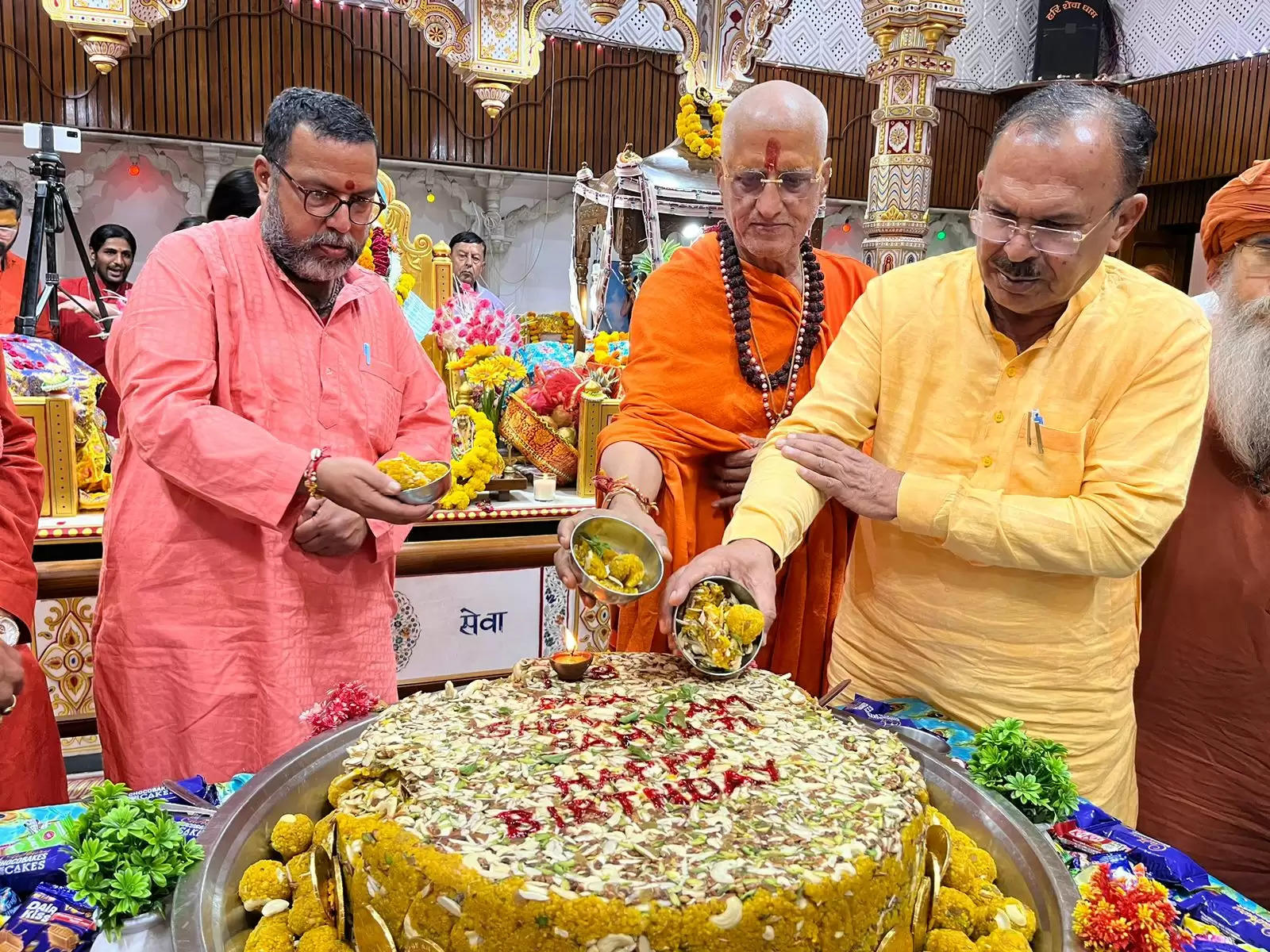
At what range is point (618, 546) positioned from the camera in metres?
1.47

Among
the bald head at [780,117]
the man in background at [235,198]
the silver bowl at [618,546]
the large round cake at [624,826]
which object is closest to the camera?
the large round cake at [624,826]

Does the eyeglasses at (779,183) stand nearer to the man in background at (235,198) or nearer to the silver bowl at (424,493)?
the silver bowl at (424,493)

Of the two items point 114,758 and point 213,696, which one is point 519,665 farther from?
point 114,758

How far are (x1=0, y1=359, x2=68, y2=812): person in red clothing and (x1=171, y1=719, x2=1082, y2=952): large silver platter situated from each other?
0.61 m

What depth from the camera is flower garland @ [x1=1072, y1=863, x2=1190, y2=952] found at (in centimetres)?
88

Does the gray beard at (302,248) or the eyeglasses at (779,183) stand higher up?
the eyeglasses at (779,183)

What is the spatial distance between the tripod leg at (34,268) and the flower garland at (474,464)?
1533mm

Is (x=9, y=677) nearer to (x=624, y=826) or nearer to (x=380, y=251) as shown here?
(x=624, y=826)

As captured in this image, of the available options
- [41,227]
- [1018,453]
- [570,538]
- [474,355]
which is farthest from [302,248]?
[41,227]

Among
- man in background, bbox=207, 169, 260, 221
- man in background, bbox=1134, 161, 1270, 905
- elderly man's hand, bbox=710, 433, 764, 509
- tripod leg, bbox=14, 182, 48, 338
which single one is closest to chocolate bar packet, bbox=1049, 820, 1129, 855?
man in background, bbox=1134, 161, 1270, 905

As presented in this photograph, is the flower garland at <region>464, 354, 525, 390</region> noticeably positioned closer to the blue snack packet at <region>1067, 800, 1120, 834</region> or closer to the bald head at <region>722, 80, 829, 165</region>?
the bald head at <region>722, 80, 829, 165</region>

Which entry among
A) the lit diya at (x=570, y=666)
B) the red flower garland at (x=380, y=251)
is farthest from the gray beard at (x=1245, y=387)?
the red flower garland at (x=380, y=251)

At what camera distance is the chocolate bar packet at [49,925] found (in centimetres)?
92

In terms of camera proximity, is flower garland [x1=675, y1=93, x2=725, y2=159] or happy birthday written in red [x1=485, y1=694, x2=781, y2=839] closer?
happy birthday written in red [x1=485, y1=694, x2=781, y2=839]
